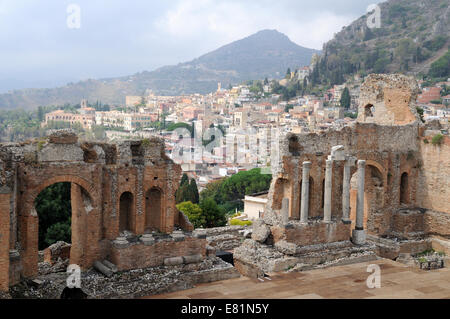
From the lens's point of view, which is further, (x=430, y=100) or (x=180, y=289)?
(x=430, y=100)

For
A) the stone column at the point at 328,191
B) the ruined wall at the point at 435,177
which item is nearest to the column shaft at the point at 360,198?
the stone column at the point at 328,191

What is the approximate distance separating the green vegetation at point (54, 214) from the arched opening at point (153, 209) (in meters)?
8.45

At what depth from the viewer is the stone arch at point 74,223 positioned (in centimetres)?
1619

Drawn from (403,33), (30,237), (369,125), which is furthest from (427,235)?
(403,33)

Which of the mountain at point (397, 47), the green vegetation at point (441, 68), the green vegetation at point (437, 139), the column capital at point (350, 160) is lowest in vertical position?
the column capital at point (350, 160)

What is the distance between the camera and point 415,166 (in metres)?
26.5

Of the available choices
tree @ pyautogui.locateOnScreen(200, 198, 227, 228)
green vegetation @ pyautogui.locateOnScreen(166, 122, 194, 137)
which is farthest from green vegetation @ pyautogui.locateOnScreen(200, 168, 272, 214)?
green vegetation @ pyautogui.locateOnScreen(166, 122, 194, 137)

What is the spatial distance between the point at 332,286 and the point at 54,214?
15.0 meters

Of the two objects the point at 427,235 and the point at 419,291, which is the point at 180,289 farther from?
the point at 427,235

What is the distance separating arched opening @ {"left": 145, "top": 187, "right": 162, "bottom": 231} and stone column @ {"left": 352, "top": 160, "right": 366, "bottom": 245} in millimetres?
8902

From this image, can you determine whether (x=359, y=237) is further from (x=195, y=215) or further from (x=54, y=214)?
(x=54, y=214)

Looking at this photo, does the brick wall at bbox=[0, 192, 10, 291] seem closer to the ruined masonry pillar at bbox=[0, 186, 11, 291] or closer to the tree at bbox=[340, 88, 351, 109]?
the ruined masonry pillar at bbox=[0, 186, 11, 291]

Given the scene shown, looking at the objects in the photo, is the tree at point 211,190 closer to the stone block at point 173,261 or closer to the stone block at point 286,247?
the stone block at point 286,247

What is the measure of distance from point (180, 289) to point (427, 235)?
13781mm
